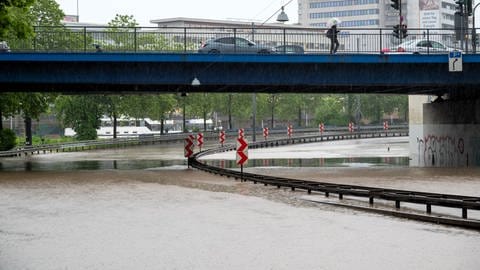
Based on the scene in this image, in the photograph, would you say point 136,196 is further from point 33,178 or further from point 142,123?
point 142,123

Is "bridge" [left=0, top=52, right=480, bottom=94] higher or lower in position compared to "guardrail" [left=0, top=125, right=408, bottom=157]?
higher

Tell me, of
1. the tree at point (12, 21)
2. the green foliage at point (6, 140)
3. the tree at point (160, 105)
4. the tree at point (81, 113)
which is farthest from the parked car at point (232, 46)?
the tree at point (160, 105)

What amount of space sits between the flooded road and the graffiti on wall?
17.1 meters

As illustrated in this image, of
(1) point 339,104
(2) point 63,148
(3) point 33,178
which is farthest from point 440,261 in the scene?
(1) point 339,104

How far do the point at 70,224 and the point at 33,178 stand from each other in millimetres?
19201

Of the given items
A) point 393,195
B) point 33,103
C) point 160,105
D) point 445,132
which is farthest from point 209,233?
point 160,105

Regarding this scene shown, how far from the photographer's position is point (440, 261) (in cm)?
1355

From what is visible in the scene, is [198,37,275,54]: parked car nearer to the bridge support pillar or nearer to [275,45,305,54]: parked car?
[275,45,305,54]: parked car

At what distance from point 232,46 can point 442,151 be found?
56.1 feet

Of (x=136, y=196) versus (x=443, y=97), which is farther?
(x=443, y=97)

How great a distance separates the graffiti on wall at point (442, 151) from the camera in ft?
156

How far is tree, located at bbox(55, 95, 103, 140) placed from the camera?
89.4 meters

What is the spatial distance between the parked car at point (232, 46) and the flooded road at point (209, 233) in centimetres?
1212

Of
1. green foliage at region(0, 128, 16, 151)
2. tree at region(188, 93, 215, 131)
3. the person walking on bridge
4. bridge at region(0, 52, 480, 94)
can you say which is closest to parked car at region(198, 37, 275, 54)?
bridge at region(0, 52, 480, 94)
